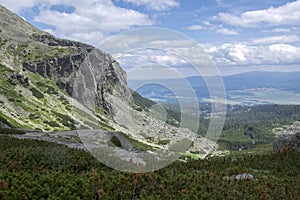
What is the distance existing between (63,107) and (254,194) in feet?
575

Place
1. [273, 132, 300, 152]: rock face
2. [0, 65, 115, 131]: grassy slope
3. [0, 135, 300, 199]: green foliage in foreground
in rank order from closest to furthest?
[0, 135, 300, 199]: green foliage in foreground, [273, 132, 300, 152]: rock face, [0, 65, 115, 131]: grassy slope

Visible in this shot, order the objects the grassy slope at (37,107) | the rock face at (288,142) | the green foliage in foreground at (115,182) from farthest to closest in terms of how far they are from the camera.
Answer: the grassy slope at (37,107) < the rock face at (288,142) < the green foliage in foreground at (115,182)

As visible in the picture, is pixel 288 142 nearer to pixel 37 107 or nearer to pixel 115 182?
pixel 115 182

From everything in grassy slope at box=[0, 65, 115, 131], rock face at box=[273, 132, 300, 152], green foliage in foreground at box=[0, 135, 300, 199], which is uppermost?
green foliage in foreground at box=[0, 135, 300, 199]

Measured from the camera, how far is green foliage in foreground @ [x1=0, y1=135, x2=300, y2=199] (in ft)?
39.8

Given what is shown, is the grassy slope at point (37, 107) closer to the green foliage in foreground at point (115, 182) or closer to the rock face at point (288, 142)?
Answer: the green foliage in foreground at point (115, 182)

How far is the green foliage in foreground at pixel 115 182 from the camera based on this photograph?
1212 cm

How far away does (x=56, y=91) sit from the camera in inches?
7810

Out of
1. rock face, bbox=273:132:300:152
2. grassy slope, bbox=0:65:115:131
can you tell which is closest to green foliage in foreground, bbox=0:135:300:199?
rock face, bbox=273:132:300:152

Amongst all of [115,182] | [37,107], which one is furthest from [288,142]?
[37,107]

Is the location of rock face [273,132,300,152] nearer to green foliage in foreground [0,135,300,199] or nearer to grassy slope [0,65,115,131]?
green foliage in foreground [0,135,300,199]

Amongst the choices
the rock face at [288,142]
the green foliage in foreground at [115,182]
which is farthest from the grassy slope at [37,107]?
the rock face at [288,142]

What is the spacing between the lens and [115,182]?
1356 centimetres

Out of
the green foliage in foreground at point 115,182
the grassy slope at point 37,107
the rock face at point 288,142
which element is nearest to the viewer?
the green foliage in foreground at point 115,182
